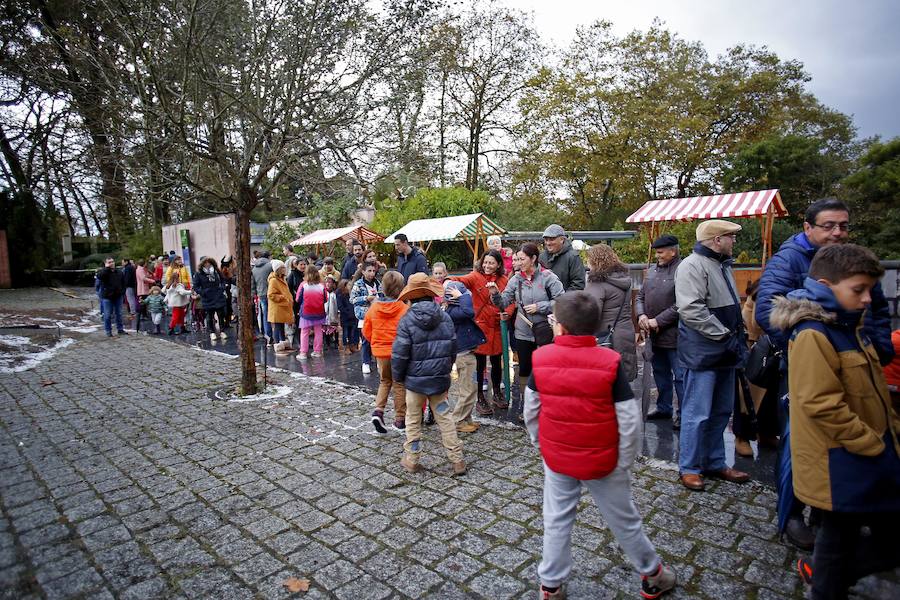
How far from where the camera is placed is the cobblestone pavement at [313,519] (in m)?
2.96

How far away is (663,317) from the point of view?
205 inches

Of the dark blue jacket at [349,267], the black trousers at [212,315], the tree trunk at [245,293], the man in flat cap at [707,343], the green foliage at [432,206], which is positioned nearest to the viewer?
the man in flat cap at [707,343]

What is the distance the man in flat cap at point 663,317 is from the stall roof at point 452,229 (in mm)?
11063

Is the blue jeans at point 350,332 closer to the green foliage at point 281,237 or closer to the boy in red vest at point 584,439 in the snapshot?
the boy in red vest at point 584,439

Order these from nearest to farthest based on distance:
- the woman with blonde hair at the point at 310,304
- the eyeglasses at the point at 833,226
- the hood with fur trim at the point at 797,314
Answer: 1. the hood with fur trim at the point at 797,314
2. the eyeglasses at the point at 833,226
3. the woman with blonde hair at the point at 310,304

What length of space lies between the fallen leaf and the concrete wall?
19.0 meters

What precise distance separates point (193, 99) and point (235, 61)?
29.5 inches

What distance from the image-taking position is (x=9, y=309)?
17.0m

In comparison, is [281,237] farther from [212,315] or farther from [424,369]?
[424,369]

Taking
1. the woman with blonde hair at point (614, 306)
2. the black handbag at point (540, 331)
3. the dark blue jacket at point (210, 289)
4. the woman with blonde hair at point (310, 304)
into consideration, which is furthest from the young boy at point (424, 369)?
the dark blue jacket at point (210, 289)

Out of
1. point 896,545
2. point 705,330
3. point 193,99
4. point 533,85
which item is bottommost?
point 896,545

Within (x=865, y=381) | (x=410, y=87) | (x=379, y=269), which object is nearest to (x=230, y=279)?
(x=379, y=269)

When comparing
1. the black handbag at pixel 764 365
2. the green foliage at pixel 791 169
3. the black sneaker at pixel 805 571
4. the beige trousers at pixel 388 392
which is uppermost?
the green foliage at pixel 791 169

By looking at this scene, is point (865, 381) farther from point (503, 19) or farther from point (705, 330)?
point (503, 19)
